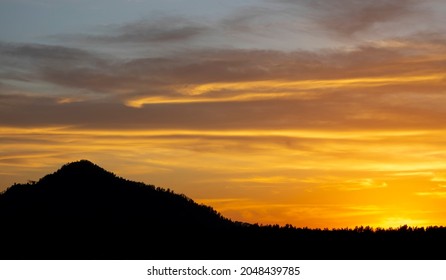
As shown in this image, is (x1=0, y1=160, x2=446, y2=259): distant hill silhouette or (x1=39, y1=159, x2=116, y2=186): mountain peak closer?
(x1=0, y1=160, x2=446, y2=259): distant hill silhouette

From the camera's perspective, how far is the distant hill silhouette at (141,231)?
27.6m

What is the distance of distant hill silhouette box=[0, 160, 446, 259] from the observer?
27.6m

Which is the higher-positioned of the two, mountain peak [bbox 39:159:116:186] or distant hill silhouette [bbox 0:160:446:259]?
mountain peak [bbox 39:159:116:186]

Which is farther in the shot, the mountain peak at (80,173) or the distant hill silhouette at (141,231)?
the mountain peak at (80,173)

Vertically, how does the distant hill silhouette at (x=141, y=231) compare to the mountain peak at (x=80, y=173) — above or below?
below

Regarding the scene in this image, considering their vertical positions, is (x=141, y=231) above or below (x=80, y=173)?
below

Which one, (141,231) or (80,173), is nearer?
(141,231)

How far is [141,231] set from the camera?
3180 cm

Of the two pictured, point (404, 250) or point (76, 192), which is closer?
point (404, 250)

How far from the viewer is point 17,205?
36000 millimetres
